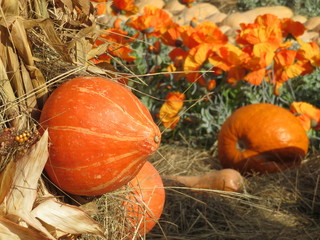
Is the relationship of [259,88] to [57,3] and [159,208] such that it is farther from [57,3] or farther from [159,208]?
[57,3]

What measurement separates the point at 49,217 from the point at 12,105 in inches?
13.2

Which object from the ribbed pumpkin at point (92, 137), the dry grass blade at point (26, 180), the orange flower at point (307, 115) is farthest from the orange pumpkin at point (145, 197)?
the orange flower at point (307, 115)

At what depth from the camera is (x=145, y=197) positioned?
2.38m

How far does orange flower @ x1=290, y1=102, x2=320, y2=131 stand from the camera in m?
4.41

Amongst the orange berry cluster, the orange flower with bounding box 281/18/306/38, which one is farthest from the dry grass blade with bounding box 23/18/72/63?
the orange flower with bounding box 281/18/306/38

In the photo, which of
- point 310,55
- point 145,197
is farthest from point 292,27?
point 145,197

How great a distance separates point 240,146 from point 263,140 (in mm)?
189

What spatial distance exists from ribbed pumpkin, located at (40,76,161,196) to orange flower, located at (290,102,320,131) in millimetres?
2858

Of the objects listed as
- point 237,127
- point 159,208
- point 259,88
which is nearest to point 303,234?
point 237,127

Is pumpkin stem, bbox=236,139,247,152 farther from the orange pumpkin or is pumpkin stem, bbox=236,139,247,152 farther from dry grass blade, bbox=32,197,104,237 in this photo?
dry grass blade, bbox=32,197,104,237

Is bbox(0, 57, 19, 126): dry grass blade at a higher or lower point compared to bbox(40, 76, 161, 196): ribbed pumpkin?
higher

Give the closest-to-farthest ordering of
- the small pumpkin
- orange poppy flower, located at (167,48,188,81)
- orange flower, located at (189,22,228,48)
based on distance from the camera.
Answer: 1. the small pumpkin
2. orange flower, located at (189,22,228,48)
3. orange poppy flower, located at (167,48,188,81)

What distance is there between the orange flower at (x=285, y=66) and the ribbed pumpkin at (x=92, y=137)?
2732mm

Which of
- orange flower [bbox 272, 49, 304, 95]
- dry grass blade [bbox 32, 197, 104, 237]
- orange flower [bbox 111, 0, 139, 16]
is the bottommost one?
orange flower [bbox 272, 49, 304, 95]
